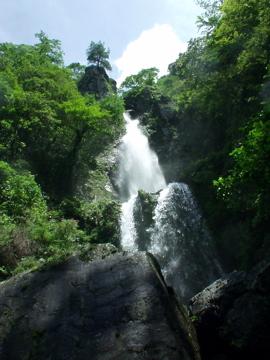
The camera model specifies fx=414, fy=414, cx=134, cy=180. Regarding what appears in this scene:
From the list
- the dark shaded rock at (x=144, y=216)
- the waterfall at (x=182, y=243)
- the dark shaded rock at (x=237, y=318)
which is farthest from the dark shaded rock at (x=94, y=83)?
the dark shaded rock at (x=237, y=318)

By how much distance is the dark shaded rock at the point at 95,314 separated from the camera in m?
5.60

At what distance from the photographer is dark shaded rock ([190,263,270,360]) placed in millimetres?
8477

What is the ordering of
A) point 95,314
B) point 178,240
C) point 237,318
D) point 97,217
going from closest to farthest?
point 95,314
point 237,318
point 178,240
point 97,217

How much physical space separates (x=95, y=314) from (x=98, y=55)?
48782 mm

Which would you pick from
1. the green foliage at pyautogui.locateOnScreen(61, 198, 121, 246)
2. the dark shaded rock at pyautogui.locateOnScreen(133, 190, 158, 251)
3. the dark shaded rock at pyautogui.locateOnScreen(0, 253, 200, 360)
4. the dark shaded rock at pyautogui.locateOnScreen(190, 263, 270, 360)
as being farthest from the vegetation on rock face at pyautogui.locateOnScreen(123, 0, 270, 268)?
the green foliage at pyautogui.locateOnScreen(61, 198, 121, 246)

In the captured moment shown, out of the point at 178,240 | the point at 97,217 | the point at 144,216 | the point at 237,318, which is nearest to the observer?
the point at 237,318

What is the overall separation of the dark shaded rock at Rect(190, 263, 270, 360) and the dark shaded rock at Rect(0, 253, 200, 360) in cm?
263

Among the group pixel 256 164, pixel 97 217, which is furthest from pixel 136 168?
pixel 256 164

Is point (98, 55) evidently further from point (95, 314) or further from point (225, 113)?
point (95, 314)

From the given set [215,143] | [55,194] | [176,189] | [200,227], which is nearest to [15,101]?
[55,194]

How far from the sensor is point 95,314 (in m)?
6.10

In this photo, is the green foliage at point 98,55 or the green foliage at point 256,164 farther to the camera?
the green foliage at point 98,55

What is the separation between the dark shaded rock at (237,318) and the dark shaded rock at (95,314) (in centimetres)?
263

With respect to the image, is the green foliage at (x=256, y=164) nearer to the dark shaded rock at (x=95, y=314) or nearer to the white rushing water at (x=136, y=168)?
the dark shaded rock at (x=95, y=314)
